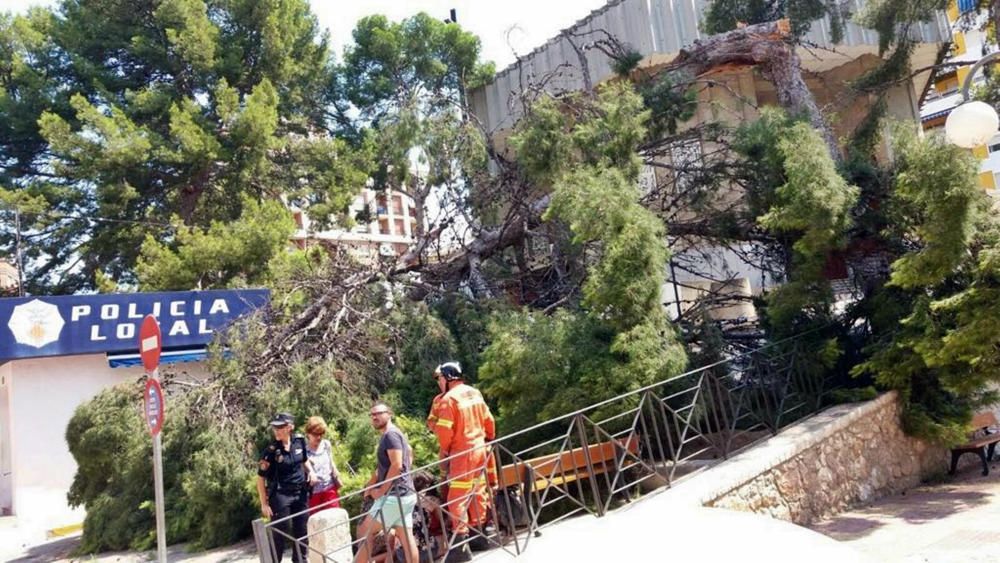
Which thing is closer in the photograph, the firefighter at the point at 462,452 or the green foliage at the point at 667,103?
the firefighter at the point at 462,452

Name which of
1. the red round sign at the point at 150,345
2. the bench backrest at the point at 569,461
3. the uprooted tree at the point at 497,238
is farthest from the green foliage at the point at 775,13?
the red round sign at the point at 150,345

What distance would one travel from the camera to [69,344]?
1256 centimetres

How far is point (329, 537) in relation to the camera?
18.2 feet

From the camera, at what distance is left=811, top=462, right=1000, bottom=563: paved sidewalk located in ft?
20.2

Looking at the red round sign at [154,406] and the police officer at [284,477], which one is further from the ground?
the red round sign at [154,406]

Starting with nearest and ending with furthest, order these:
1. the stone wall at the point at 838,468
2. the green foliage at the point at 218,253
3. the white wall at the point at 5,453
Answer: the stone wall at the point at 838,468, the white wall at the point at 5,453, the green foliage at the point at 218,253

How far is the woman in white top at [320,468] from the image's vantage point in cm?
657

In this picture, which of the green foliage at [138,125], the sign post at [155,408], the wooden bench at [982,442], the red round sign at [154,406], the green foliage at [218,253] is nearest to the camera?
the sign post at [155,408]

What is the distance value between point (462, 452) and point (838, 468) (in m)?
4.40

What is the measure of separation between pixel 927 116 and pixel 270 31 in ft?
101

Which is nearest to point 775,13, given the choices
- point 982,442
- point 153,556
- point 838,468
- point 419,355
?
point 982,442

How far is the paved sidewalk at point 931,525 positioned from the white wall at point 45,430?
10897mm

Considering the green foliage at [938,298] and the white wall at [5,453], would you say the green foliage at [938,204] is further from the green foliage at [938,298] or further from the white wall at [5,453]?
the white wall at [5,453]

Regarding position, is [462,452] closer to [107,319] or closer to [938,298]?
[938,298]
